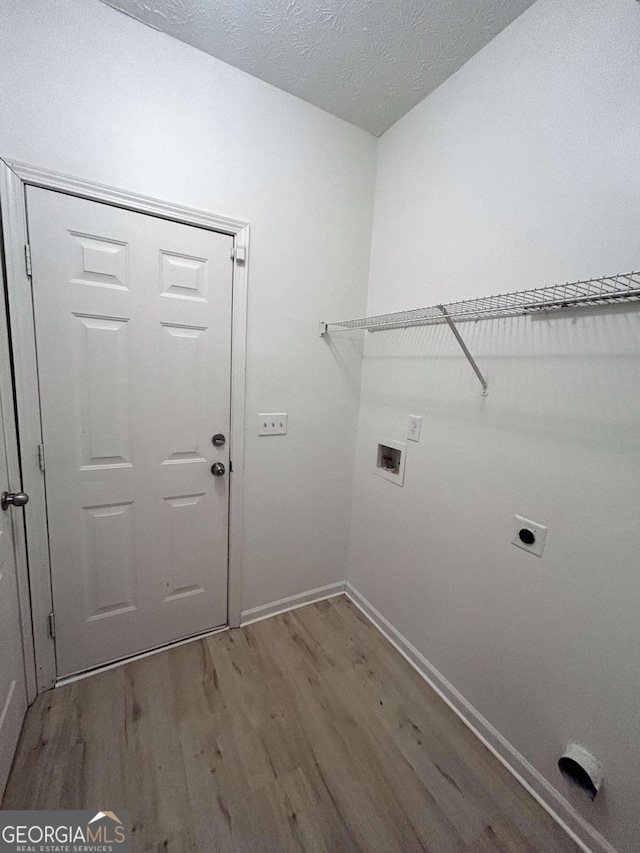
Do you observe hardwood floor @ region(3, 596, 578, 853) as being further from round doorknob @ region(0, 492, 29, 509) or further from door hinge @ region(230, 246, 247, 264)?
door hinge @ region(230, 246, 247, 264)

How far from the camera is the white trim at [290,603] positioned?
1.86 m

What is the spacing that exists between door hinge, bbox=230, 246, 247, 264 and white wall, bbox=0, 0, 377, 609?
2.5 inches

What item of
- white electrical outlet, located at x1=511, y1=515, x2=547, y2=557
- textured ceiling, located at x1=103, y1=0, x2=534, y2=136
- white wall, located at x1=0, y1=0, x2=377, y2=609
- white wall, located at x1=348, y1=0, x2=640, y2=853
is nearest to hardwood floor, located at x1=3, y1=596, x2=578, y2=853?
white wall, located at x1=348, y1=0, x2=640, y2=853

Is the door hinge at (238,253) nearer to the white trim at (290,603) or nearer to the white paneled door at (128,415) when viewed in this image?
the white paneled door at (128,415)

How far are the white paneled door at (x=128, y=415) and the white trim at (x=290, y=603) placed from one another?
0.98ft

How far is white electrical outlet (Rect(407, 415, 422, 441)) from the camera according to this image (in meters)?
1.60

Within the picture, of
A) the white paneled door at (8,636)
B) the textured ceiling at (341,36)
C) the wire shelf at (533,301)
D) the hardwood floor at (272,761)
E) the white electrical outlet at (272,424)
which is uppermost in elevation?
the textured ceiling at (341,36)

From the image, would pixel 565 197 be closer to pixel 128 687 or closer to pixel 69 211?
pixel 69 211

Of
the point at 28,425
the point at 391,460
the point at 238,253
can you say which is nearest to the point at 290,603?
the point at 391,460

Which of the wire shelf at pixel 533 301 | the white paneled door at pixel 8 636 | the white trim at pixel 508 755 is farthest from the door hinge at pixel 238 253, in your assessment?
the white trim at pixel 508 755

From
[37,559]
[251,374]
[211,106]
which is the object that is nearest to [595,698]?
[251,374]

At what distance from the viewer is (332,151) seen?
1675mm

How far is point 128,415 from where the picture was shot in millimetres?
1424

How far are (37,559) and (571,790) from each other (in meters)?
2.07
